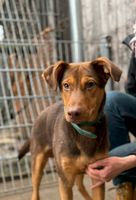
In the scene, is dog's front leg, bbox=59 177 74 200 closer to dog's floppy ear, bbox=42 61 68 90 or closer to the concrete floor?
dog's floppy ear, bbox=42 61 68 90

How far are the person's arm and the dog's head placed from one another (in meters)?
0.24

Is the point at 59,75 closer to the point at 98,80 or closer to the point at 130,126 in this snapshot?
the point at 98,80

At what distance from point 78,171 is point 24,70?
1.65m

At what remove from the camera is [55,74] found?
1876 millimetres

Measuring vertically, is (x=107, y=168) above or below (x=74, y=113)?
below

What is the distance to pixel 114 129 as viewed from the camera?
239 centimetres

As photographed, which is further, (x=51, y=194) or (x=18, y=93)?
(x=18, y=93)

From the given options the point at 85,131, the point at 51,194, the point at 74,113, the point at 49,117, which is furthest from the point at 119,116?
the point at 51,194

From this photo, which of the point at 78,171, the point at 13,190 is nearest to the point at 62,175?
the point at 78,171

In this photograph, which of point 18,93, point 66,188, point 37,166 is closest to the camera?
point 66,188

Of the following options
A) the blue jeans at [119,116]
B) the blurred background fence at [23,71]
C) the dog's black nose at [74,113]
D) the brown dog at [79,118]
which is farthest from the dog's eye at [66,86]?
the blurred background fence at [23,71]

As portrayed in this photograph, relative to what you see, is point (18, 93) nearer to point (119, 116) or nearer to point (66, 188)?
point (119, 116)

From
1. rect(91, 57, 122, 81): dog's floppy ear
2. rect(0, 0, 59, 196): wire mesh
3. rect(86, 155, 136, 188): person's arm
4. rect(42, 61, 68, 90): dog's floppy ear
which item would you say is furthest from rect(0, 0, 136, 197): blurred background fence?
rect(91, 57, 122, 81): dog's floppy ear

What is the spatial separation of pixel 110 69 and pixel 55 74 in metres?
0.26
